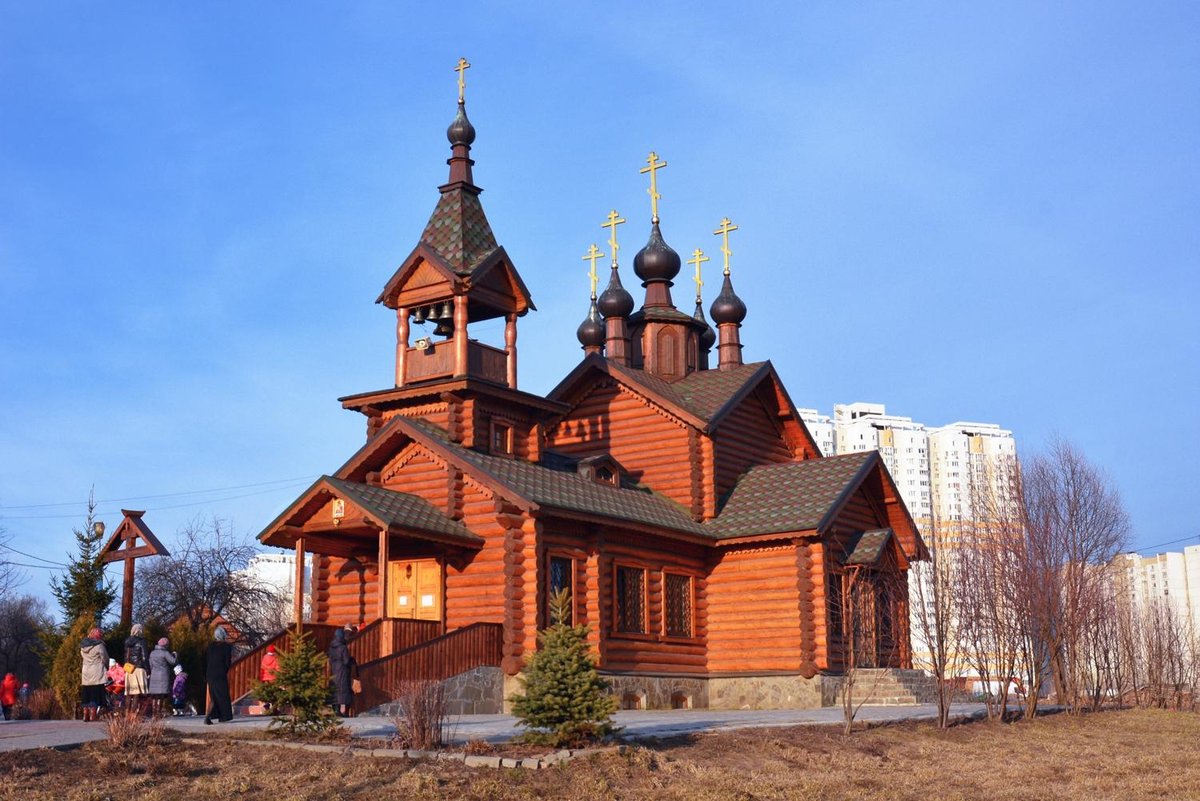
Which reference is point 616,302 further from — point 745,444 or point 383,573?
point 383,573

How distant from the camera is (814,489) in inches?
1156

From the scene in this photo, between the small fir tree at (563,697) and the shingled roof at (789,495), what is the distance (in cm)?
1273

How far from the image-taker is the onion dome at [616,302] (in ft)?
115

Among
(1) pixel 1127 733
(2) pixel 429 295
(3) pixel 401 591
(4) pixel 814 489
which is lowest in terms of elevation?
(1) pixel 1127 733

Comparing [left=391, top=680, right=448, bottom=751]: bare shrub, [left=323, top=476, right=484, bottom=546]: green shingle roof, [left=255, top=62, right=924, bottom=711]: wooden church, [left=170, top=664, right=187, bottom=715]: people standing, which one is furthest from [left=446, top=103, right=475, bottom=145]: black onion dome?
[left=391, top=680, right=448, bottom=751]: bare shrub

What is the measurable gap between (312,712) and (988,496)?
2148 cm

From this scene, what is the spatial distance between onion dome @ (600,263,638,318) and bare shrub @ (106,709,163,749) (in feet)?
70.3

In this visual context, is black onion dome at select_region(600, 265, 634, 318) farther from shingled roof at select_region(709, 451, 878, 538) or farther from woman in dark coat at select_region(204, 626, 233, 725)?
woman in dark coat at select_region(204, 626, 233, 725)

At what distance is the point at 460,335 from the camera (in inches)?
1041

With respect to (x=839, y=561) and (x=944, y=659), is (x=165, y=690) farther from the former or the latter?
(x=839, y=561)

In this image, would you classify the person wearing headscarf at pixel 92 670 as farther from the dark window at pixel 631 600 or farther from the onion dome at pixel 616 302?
the onion dome at pixel 616 302

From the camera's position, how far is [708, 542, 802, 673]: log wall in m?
27.9

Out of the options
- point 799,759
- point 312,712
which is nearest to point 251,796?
point 312,712

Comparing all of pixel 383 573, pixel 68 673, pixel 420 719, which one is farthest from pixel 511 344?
pixel 420 719
